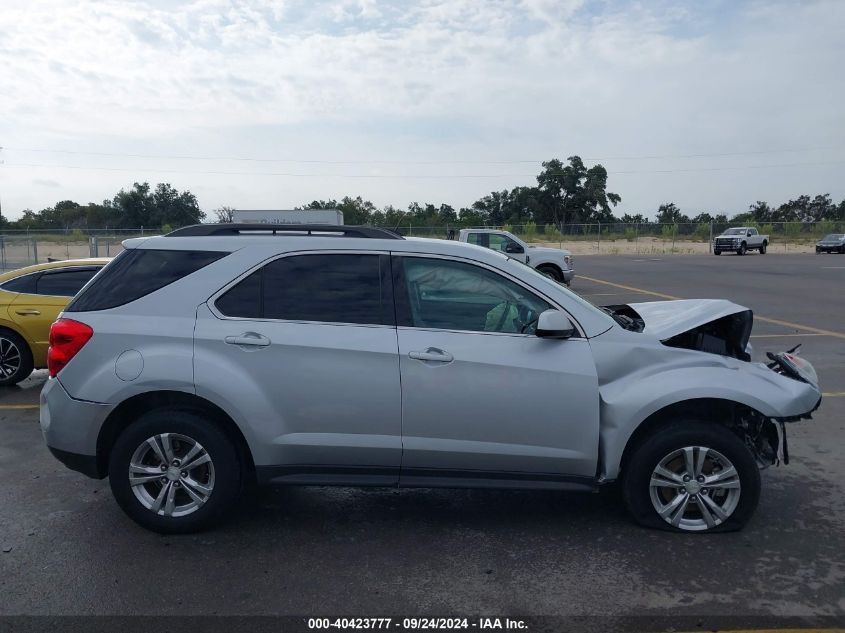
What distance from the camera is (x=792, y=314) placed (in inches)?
579

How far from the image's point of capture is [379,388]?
4.18 metres

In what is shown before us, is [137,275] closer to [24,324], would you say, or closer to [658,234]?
[24,324]

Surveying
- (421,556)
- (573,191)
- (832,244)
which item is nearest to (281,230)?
(421,556)

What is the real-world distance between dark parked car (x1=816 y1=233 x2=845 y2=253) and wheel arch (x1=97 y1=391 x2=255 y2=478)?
4731cm

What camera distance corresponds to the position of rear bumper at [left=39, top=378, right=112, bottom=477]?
427cm

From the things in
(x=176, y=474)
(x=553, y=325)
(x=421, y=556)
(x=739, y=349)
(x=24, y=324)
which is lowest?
(x=421, y=556)

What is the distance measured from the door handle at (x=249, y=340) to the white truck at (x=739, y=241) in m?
43.5

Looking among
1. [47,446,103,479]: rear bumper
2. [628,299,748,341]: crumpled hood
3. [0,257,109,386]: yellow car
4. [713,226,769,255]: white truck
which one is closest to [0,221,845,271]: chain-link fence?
[713,226,769,255]: white truck

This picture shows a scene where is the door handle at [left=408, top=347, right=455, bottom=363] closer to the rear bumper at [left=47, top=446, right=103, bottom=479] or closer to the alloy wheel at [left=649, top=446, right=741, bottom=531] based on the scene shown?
the alloy wheel at [left=649, top=446, right=741, bottom=531]

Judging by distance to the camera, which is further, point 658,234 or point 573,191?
point 573,191

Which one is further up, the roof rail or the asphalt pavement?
the roof rail

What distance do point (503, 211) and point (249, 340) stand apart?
7866 centimetres

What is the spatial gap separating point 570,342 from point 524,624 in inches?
62.1

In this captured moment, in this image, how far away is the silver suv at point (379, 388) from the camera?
4.18 metres
